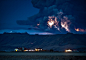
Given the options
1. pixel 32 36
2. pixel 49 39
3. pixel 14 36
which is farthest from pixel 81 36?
pixel 14 36

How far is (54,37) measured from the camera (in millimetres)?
158375

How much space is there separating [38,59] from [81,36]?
123737mm

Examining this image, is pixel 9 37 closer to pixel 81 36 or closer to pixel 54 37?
pixel 54 37

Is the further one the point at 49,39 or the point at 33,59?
the point at 49,39

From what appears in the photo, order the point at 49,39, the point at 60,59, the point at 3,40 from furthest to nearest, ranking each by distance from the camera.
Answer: the point at 3,40
the point at 49,39
the point at 60,59

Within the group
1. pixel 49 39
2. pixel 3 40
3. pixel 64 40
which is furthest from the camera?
pixel 3 40

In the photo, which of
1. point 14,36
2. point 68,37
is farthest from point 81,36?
point 14,36

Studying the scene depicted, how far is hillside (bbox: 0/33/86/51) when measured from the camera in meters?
137

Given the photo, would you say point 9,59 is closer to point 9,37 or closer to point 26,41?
point 26,41

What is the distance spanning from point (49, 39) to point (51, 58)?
114 meters

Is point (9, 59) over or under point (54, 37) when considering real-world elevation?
under

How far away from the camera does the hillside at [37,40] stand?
137212 millimetres

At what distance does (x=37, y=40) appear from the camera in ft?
518

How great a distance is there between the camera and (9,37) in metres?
173
